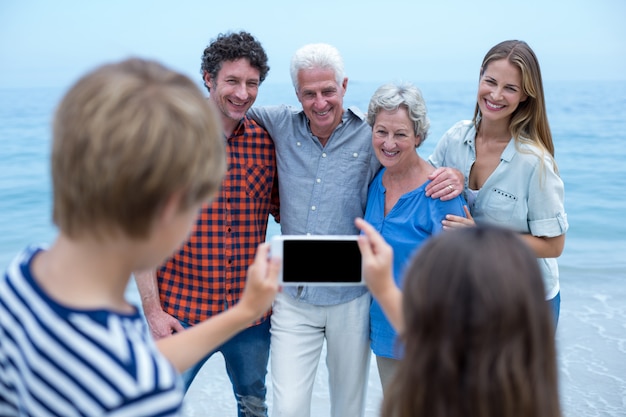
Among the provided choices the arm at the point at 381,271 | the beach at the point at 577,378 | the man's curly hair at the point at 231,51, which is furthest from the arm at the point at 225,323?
the beach at the point at 577,378

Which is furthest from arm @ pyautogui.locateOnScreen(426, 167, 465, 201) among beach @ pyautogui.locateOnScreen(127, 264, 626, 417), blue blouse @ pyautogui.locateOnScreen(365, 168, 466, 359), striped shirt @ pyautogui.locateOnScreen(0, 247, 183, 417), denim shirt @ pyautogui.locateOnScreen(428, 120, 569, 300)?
striped shirt @ pyautogui.locateOnScreen(0, 247, 183, 417)

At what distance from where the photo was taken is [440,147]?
334 cm

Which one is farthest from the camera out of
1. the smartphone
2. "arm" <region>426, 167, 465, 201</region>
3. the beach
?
the beach

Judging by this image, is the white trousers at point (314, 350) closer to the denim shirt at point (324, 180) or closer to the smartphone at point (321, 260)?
the denim shirt at point (324, 180)

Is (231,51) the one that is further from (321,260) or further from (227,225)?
(321,260)

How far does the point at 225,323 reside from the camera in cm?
165

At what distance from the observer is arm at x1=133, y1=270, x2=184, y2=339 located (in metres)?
3.16

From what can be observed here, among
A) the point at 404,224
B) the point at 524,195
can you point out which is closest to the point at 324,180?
the point at 404,224

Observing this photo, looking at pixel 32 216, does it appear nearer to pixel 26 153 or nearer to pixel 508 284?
pixel 26 153

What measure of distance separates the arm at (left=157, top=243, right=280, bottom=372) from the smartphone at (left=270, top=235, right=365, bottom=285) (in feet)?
1.12

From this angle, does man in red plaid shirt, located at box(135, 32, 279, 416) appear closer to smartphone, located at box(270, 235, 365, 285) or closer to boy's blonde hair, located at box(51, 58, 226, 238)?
smartphone, located at box(270, 235, 365, 285)

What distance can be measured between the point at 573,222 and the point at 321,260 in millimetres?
9785

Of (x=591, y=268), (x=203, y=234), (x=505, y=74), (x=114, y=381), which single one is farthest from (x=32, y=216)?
(x=114, y=381)

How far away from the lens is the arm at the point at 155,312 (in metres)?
3.16
